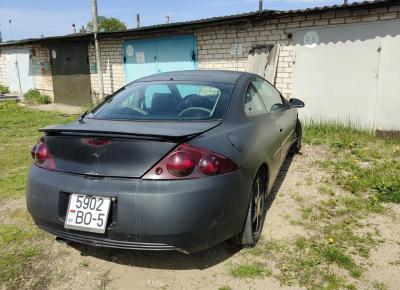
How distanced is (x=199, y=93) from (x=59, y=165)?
1.34 metres

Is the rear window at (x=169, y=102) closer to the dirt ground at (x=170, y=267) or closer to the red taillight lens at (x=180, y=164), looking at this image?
the red taillight lens at (x=180, y=164)

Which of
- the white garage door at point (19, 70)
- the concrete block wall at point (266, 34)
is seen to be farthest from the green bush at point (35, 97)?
the concrete block wall at point (266, 34)

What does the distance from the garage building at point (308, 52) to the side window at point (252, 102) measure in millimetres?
4231

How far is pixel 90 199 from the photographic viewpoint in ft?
7.79

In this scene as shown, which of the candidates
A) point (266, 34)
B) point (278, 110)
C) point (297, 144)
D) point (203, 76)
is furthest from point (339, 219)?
point (266, 34)

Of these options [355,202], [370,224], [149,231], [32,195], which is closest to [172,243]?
[149,231]

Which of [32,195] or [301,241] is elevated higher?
[32,195]

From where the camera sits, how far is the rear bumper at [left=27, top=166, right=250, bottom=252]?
2273mm

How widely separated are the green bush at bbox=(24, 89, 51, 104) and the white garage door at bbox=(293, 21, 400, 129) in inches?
445

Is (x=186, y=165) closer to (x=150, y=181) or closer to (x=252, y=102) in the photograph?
(x=150, y=181)

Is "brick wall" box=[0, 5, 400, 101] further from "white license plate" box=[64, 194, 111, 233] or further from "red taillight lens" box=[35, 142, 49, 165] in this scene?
"white license plate" box=[64, 194, 111, 233]

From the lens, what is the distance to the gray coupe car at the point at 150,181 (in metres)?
2.30

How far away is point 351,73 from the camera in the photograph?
7156 millimetres

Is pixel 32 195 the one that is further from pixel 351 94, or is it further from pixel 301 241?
pixel 351 94
